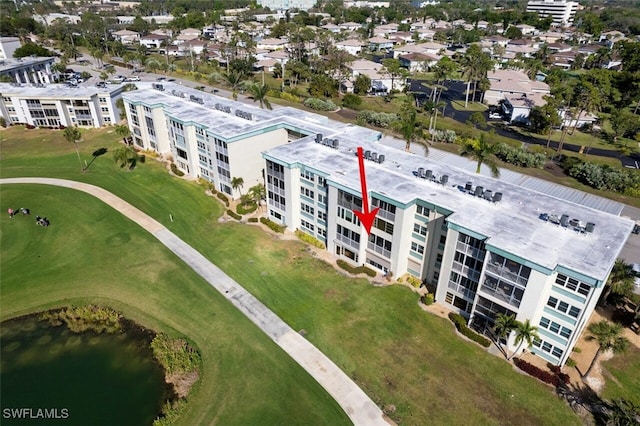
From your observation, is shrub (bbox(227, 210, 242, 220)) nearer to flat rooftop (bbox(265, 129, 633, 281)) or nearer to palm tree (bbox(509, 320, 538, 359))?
flat rooftop (bbox(265, 129, 633, 281))

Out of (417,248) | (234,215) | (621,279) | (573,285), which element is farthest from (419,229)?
(234,215)

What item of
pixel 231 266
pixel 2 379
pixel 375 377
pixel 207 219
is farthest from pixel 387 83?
pixel 2 379

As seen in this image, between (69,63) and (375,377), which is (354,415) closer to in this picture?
(375,377)

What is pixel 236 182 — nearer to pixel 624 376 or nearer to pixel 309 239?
pixel 309 239

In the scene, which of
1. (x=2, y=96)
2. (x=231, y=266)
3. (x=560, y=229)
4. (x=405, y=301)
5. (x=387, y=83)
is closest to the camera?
(x=560, y=229)

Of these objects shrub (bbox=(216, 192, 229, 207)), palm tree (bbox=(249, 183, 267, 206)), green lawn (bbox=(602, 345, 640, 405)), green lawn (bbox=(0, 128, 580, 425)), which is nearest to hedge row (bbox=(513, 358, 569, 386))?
green lawn (bbox=(0, 128, 580, 425))

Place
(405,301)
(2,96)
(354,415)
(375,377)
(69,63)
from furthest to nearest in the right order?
(69,63)
(2,96)
(405,301)
(375,377)
(354,415)
